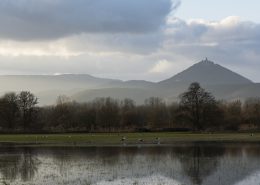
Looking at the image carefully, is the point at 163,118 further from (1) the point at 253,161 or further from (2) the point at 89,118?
(1) the point at 253,161

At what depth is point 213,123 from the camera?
13200 cm

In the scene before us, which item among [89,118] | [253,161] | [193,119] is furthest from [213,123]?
[253,161]

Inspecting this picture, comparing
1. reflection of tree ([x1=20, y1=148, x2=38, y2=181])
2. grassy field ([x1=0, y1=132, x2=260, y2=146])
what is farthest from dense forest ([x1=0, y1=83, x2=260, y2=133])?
reflection of tree ([x1=20, y1=148, x2=38, y2=181])

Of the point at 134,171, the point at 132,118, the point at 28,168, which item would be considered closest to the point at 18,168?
the point at 28,168

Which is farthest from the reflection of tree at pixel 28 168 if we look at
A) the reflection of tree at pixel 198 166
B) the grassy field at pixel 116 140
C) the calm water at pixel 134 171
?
the grassy field at pixel 116 140

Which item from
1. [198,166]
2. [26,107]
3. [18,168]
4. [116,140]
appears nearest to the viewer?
[198,166]

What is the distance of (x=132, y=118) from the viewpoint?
154m

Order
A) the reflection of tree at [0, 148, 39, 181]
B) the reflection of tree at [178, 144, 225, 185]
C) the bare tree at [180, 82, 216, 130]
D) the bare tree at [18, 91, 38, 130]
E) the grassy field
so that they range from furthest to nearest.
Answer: the bare tree at [18, 91, 38, 130]
the bare tree at [180, 82, 216, 130]
the grassy field
the reflection of tree at [0, 148, 39, 181]
the reflection of tree at [178, 144, 225, 185]

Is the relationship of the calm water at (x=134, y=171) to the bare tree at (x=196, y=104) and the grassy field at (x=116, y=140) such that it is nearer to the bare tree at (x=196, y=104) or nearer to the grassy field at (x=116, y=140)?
the grassy field at (x=116, y=140)

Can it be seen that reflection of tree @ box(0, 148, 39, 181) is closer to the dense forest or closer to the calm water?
the calm water

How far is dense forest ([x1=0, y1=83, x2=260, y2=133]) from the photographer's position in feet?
433

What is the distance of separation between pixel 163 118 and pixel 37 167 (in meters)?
115

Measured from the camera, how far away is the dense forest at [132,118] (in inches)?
5202

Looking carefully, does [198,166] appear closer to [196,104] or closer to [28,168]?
[28,168]
